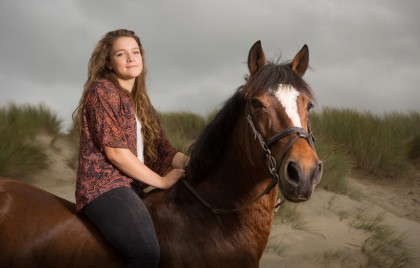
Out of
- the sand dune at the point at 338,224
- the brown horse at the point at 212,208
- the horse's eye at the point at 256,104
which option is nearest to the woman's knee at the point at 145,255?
the brown horse at the point at 212,208

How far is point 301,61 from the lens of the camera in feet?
10.8

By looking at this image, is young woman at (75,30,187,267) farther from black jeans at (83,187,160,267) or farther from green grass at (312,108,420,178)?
green grass at (312,108,420,178)

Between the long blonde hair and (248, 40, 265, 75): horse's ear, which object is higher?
(248, 40, 265, 75): horse's ear

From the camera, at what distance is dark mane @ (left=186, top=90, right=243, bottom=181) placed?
3246mm

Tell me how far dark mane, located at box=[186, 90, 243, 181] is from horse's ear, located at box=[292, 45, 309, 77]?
43 centimetres

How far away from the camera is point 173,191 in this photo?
3457 mm

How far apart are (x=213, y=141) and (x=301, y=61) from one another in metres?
0.79

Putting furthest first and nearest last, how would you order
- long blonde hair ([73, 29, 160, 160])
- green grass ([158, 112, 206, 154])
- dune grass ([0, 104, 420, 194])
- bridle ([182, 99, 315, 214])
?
green grass ([158, 112, 206, 154])
dune grass ([0, 104, 420, 194])
long blonde hair ([73, 29, 160, 160])
bridle ([182, 99, 315, 214])

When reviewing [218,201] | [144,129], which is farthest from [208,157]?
[144,129]

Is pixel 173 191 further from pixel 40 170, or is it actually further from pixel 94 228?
pixel 40 170

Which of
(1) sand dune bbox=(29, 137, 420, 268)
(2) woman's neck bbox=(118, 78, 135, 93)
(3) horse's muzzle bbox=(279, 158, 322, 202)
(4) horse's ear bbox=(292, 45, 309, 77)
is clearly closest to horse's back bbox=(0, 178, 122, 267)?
(2) woman's neck bbox=(118, 78, 135, 93)

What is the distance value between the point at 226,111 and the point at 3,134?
7.71m

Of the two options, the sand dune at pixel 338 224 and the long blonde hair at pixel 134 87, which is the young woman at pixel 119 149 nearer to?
the long blonde hair at pixel 134 87

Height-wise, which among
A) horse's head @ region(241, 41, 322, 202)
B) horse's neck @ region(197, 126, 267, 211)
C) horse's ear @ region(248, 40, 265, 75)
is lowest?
horse's neck @ region(197, 126, 267, 211)
